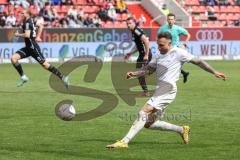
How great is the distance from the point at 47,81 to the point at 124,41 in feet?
48.0

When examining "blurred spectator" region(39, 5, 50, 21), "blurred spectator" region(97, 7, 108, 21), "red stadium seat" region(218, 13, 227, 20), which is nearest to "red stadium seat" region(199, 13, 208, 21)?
"red stadium seat" region(218, 13, 227, 20)

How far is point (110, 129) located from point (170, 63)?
2633 mm

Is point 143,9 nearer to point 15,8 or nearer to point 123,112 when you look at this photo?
point 15,8

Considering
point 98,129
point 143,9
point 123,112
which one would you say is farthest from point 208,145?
point 143,9

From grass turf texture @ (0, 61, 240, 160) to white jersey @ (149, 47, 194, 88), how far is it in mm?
1091

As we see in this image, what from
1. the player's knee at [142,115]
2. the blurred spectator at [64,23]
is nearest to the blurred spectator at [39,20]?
the blurred spectator at [64,23]

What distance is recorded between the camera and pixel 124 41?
38.1 meters

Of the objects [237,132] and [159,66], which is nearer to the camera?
[159,66]

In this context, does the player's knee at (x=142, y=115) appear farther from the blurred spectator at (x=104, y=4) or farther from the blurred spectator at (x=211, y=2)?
the blurred spectator at (x=211, y=2)

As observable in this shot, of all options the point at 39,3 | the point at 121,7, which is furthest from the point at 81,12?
the point at 121,7

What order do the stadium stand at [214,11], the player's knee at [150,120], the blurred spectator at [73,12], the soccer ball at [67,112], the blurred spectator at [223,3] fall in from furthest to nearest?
1. the blurred spectator at [223,3]
2. the stadium stand at [214,11]
3. the blurred spectator at [73,12]
4. the soccer ball at [67,112]
5. the player's knee at [150,120]

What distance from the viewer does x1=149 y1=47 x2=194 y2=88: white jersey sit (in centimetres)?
1016

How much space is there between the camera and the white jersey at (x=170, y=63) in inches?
400

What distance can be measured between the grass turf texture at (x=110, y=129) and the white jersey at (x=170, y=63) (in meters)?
1.09
